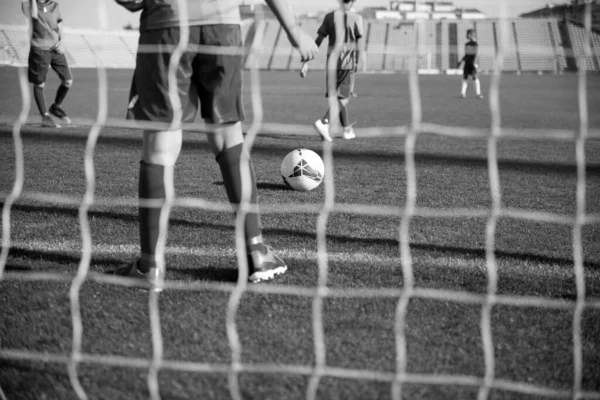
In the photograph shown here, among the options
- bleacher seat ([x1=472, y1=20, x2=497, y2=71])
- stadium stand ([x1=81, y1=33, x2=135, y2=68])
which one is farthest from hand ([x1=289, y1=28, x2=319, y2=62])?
stadium stand ([x1=81, y1=33, x2=135, y2=68])

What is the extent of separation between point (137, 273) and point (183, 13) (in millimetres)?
1025

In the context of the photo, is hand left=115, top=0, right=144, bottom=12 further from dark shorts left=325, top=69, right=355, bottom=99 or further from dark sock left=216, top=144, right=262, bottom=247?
dark shorts left=325, top=69, right=355, bottom=99

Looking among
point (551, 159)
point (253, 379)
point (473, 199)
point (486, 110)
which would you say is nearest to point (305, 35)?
point (253, 379)

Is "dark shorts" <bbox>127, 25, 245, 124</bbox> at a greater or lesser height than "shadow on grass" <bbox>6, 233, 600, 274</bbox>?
greater

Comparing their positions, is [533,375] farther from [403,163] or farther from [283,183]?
[403,163]

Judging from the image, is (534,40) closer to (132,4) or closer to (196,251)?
(196,251)

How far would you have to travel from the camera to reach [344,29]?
7215 millimetres

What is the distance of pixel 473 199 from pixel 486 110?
8.39 m

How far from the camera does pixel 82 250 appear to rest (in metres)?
3.11

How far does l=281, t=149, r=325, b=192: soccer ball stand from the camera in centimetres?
451

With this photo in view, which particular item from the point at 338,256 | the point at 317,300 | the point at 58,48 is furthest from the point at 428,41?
the point at 317,300

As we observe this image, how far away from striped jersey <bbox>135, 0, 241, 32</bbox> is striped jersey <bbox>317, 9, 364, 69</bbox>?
4.65m

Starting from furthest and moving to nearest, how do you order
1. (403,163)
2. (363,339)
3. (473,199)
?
(403,163) → (473,199) → (363,339)

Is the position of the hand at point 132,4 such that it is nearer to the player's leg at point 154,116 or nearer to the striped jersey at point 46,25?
the player's leg at point 154,116
